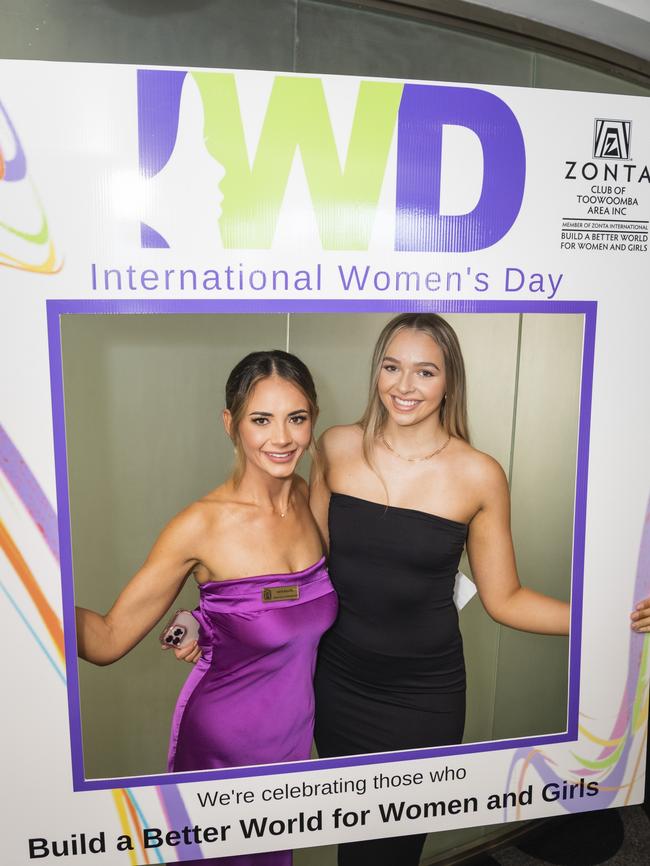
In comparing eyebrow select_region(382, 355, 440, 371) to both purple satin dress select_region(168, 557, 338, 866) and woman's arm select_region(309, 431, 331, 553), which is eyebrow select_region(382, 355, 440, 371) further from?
purple satin dress select_region(168, 557, 338, 866)

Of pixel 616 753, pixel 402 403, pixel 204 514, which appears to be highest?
pixel 402 403

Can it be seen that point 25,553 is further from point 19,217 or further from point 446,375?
point 446,375

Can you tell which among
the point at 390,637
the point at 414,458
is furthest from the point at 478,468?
the point at 390,637

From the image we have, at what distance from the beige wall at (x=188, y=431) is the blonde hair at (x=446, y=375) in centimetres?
2

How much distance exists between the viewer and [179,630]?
165cm

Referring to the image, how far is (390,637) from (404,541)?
232mm

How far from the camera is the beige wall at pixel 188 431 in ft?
5.16

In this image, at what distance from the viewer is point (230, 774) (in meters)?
1.71

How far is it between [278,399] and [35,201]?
619 mm

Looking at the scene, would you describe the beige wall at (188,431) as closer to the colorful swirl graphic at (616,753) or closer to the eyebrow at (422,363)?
the eyebrow at (422,363)

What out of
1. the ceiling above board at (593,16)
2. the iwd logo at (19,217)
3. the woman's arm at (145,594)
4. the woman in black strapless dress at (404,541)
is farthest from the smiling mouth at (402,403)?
the ceiling above board at (593,16)

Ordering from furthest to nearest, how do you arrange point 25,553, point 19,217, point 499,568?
point 499,568
point 25,553
point 19,217

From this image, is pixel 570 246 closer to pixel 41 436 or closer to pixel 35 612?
pixel 41 436

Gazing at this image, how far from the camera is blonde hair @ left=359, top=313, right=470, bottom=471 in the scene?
1634 millimetres
